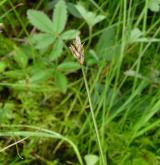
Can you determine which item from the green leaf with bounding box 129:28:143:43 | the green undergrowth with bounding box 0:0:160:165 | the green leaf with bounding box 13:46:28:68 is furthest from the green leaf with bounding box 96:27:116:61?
the green leaf with bounding box 13:46:28:68

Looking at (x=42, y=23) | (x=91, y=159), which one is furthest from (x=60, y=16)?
(x=91, y=159)

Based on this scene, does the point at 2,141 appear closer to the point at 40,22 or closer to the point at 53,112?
the point at 53,112

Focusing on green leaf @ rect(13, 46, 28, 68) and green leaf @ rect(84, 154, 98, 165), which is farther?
green leaf @ rect(13, 46, 28, 68)

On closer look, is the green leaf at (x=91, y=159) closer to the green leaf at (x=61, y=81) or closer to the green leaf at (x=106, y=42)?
→ the green leaf at (x=61, y=81)

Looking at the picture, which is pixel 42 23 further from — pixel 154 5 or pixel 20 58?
pixel 154 5

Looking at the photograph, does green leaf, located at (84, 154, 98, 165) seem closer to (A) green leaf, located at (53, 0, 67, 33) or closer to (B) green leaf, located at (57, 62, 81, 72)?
(B) green leaf, located at (57, 62, 81, 72)

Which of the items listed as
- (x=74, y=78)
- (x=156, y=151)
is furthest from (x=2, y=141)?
(x=156, y=151)

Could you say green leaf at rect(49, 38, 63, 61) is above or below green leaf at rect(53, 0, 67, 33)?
below
